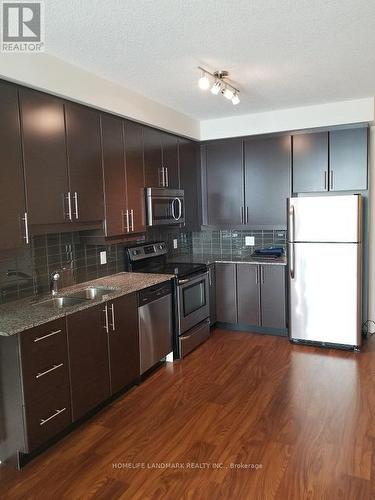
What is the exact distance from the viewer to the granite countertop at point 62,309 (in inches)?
89.0

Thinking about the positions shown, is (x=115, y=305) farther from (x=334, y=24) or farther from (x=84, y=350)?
(x=334, y=24)

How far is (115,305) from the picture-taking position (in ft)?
9.77

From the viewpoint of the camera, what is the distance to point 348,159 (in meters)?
4.14

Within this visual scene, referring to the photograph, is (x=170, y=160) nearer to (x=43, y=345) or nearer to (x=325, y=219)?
(x=325, y=219)

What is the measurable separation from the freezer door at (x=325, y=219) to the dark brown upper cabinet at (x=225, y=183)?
830mm

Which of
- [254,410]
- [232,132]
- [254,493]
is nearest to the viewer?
[254,493]

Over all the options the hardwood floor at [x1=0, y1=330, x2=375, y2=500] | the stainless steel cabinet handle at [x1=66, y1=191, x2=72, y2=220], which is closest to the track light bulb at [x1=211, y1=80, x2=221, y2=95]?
Answer: the stainless steel cabinet handle at [x1=66, y1=191, x2=72, y2=220]

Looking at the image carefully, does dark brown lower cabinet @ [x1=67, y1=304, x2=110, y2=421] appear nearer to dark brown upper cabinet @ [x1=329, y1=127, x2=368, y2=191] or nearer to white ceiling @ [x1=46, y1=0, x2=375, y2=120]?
white ceiling @ [x1=46, y1=0, x2=375, y2=120]

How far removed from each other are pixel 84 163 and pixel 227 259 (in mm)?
2232

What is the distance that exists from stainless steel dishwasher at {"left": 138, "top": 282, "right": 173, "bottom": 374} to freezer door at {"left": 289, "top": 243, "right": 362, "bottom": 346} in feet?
4.55

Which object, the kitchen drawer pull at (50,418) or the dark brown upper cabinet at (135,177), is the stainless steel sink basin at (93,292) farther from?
the kitchen drawer pull at (50,418)

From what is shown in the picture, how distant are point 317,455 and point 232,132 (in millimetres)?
3527

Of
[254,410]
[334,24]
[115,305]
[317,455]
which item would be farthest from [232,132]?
[317,455]

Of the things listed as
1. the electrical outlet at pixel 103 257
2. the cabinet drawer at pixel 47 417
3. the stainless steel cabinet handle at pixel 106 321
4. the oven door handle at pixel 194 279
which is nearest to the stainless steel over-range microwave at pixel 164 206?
the electrical outlet at pixel 103 257
